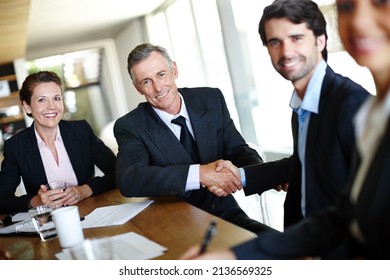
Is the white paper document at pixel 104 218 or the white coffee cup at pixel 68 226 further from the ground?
the white coffee cup at pixel 68 226

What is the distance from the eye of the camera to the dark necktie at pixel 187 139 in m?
1.89

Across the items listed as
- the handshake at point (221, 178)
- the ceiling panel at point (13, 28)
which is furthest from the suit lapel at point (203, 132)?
the ceiling panel at point (13, 28)

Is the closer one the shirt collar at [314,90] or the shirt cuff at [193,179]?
the shirt collar at [314,90]

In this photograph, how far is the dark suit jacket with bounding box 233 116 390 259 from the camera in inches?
29.7

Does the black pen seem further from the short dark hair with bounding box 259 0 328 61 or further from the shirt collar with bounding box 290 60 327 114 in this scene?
the short dark hair with bounding box 259 0 328 61

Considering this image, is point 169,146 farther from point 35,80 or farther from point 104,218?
point 35,80

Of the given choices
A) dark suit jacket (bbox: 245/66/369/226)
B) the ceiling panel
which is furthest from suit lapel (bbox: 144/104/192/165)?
the ceiling panel

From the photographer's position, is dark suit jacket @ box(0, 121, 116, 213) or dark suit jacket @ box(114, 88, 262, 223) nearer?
dark suit jacket @ box(114, 88, 262, 223)

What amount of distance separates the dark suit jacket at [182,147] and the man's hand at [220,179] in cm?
12

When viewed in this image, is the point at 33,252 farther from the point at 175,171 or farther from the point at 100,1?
the point at 100,1

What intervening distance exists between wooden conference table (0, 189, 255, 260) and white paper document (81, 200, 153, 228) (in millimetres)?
28

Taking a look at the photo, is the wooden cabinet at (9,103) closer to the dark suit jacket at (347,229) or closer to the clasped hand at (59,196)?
the clasped hand at (59,196)

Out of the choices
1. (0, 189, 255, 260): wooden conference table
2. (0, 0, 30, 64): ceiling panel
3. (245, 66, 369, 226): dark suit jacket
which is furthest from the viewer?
(0, 0, 30, 64): ceiling panel
